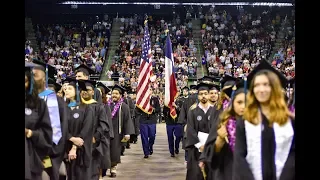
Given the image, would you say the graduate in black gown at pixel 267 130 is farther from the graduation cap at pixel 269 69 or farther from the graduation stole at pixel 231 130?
the graduation stole at pixel 231 130

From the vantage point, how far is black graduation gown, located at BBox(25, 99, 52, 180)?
4863mm

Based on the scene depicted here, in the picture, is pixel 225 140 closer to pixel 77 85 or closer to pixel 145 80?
pixel 77 85

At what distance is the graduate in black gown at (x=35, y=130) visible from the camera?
4.62m

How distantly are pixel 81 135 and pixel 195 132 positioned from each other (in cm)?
176

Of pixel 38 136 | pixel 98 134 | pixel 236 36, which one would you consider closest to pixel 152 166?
pixel 98 134

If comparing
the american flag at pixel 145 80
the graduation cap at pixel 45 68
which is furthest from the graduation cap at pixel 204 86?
the american flag at pixel 145 80

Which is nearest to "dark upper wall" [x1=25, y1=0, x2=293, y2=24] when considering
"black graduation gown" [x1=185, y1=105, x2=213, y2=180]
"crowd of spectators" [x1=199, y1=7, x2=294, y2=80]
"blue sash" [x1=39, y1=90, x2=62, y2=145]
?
"crowd of spectators" [x1=199, y1=7, x2=294, y2=80]

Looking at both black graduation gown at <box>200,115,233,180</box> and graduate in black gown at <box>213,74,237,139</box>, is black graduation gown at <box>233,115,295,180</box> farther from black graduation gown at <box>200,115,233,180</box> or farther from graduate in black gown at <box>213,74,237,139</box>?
graduate in black gown at <box>213,74,237,139</box>

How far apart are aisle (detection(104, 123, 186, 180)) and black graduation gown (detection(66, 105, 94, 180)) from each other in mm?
3289

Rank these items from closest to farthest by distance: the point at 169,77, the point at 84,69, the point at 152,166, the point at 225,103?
the point at 225,103
the point at 84,69
the point at 169,77
the point at 152,166

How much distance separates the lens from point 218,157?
6328 millimetres

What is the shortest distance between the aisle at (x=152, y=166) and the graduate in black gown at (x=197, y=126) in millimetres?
2462

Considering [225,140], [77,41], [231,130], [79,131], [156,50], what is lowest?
[79,131]
